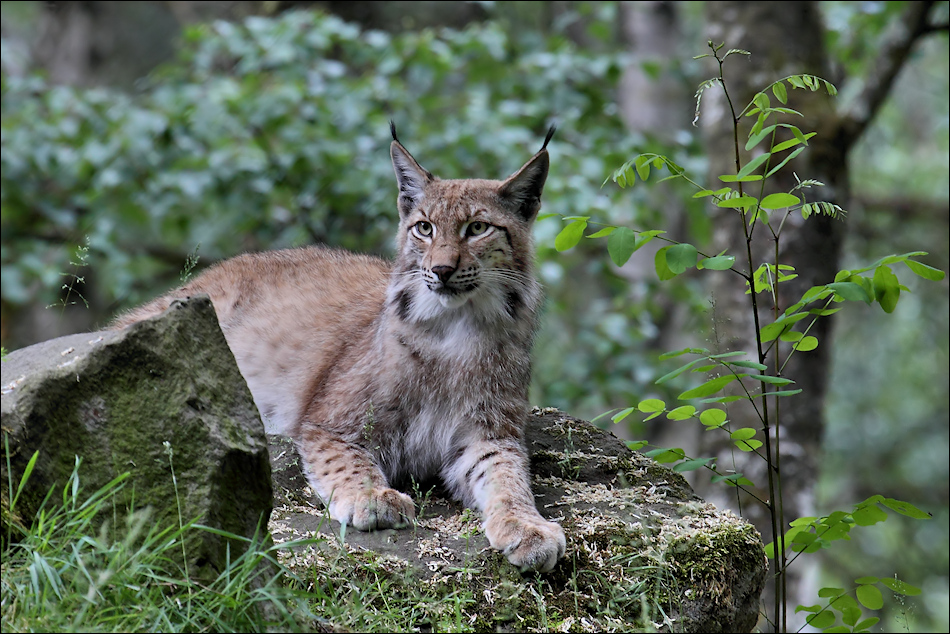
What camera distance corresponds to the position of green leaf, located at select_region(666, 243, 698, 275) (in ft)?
9.50

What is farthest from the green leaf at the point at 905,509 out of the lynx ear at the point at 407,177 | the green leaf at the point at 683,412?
the lynx ear at the point at 407,177

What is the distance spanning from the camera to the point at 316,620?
8.38ft

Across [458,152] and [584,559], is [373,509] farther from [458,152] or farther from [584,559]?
[458,152]

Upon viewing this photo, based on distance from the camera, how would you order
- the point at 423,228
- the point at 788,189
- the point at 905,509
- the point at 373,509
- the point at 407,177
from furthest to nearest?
the point at 788,189 < the point at 407,177 < the point at 423,228 < the point at 373,509 < the point at 905,509

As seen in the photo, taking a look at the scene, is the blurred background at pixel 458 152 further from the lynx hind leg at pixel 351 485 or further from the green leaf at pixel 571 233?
the green leaf at pixel 571 233

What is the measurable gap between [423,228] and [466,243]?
0.89 ft

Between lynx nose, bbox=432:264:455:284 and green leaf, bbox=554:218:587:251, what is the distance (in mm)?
717

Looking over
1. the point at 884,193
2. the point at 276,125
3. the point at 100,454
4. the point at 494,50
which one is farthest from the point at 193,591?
the point at 884,193

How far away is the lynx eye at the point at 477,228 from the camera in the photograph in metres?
3.90

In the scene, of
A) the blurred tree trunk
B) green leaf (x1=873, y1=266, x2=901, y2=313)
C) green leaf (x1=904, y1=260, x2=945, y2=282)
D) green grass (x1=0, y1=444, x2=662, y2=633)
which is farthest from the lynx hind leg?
the blurred tree trunk

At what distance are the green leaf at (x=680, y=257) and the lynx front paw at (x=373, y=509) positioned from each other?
1.34m

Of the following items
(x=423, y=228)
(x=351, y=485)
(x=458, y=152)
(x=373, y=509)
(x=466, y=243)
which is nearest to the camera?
(x=373, y=509)

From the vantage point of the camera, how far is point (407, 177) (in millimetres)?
4227

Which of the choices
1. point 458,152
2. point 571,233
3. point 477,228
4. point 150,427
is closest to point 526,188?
point 477,228
